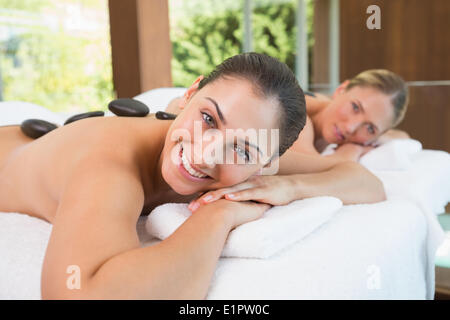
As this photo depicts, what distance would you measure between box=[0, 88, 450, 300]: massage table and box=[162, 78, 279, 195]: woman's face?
0.16 meters

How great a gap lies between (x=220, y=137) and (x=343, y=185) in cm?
49

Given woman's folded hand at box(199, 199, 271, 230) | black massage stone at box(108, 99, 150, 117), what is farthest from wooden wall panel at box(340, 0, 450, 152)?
woman's folded hand at box(199, 199, 271, 230)

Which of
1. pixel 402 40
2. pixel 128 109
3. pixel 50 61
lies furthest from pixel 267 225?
pixel 402 40

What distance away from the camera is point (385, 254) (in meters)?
0.87

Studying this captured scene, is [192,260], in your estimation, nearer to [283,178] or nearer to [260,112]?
[260,112]

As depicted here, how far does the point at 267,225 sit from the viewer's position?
2.52 feet

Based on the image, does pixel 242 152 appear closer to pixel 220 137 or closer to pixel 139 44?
pixel 220 137

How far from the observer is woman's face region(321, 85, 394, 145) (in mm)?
1752

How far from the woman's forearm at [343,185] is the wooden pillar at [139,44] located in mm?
Answer: 1653

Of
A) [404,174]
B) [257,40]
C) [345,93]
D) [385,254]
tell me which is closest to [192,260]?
[385,254]

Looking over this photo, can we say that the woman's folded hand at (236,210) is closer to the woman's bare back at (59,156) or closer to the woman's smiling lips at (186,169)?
the woman's smiling lips at (186,169)

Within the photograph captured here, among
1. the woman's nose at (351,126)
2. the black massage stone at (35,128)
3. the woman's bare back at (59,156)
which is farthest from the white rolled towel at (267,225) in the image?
the woman's nose at (351,126)

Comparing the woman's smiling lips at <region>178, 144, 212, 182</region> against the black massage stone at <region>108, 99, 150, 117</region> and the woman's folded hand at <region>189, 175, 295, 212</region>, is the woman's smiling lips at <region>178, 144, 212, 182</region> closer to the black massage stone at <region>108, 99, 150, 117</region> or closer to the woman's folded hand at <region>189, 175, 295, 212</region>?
the woman's folded hand at <region>189, 175, 295, 212</region>

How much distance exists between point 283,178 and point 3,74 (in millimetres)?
2946
